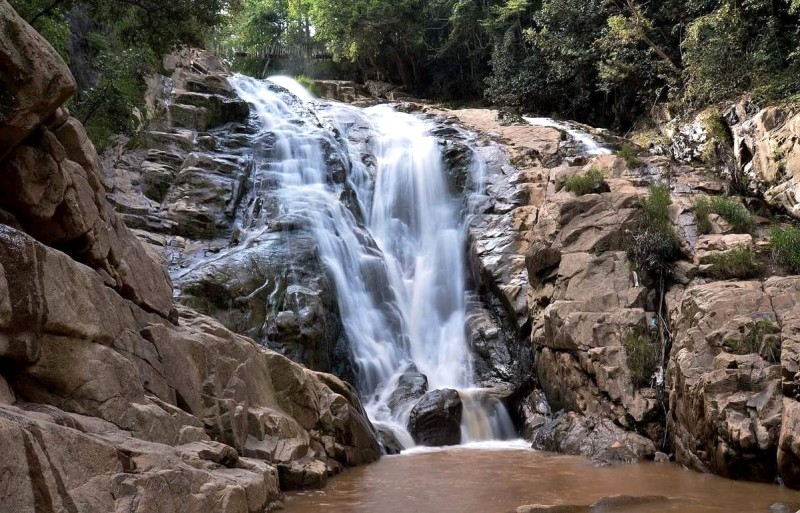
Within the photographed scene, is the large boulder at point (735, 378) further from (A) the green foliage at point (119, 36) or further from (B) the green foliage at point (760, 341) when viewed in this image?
(A) the green foliage at point (119, 36)

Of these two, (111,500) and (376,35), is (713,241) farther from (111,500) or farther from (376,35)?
(376,35)

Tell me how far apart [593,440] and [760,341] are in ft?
10.2

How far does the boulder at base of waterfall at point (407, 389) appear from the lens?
13.2 metres

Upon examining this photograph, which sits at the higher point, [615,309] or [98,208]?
[98,208]

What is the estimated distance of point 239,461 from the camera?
23.5ft

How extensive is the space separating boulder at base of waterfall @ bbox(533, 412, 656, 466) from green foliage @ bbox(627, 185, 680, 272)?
3.27 m

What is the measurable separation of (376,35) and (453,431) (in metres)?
25.8

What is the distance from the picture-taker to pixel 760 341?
30.7 ft

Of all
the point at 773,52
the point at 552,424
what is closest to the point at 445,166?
the point at 773,52

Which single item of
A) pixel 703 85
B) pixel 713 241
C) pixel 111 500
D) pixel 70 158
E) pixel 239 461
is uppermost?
pixel 703 85

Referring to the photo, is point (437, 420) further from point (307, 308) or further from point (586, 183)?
point (586, 183)

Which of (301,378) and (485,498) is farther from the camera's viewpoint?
(301,378)

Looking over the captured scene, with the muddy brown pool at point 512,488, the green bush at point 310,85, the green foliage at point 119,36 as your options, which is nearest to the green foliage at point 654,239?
the muddy brown pool at point 512,488

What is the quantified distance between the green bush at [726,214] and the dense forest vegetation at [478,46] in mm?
4496
